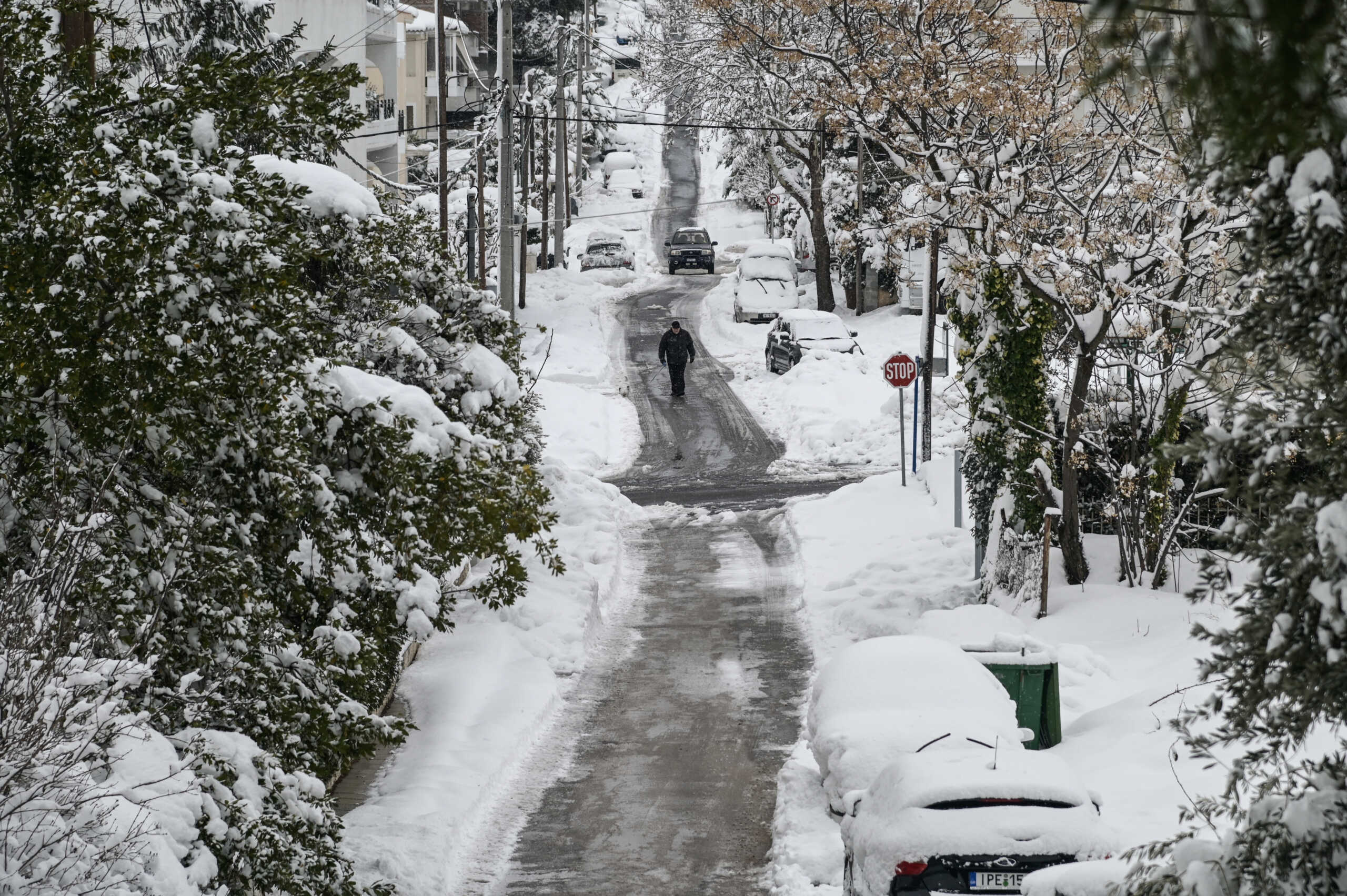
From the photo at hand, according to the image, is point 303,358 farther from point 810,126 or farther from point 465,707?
point 810,126

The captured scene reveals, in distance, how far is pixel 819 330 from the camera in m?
35.0

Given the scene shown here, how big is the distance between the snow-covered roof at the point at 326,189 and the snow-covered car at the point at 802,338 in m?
23.7

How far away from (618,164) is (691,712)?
6658 cm

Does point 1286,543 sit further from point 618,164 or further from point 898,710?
point 618,164

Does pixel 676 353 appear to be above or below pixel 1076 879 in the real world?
above

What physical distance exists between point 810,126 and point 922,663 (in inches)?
1277

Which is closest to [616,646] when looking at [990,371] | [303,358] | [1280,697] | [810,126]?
[990,371]

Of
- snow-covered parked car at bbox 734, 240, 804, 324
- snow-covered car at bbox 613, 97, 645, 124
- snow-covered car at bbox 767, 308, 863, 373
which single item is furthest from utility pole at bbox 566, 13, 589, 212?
snow-covered car at bbox 767, 308, 863, 373

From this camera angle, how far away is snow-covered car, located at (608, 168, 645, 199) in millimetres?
73188

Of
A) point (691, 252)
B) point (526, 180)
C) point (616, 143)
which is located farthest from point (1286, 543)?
point (616, 143)

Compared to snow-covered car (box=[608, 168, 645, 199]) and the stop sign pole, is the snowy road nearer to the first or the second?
the stop sign pole

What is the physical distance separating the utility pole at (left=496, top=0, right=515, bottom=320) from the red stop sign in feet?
22.7

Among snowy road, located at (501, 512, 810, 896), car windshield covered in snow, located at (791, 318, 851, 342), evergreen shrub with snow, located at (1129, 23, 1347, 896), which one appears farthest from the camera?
car windshield covered in snow, located at (791, 318, 851, 342)

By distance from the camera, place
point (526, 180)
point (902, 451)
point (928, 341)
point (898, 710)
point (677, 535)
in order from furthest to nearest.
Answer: point (526, 180) → point (928, 341) → point (902, 451) → point (677, 535) → point (898, 710)
